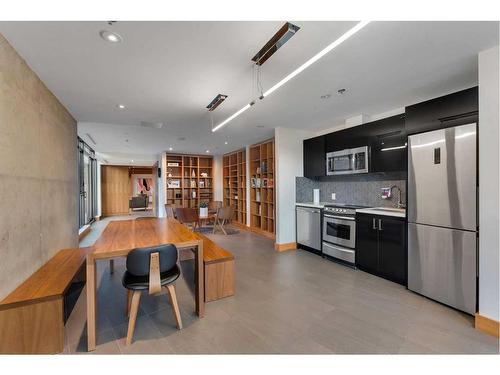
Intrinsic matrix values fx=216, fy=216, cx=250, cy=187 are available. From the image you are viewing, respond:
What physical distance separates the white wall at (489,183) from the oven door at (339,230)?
1.55 meters

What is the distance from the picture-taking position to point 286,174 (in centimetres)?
457

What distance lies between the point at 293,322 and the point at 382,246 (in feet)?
5.84

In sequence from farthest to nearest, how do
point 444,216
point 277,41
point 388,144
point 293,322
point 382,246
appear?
point 388,144 → point 382,246 → point 444,216 → point 293,322 → point 277,41

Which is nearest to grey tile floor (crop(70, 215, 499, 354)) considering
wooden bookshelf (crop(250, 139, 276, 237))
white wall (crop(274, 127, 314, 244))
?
white wall (crop(274, 127, 314, 244))

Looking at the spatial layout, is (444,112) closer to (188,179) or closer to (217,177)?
(217,177)

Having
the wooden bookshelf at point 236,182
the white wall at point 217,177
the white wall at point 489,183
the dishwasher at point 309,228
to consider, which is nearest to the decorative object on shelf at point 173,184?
the white wall at point 217,177

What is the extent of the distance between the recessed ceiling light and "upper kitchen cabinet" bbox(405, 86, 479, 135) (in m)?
3.22

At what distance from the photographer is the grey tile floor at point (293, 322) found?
69.8 inches

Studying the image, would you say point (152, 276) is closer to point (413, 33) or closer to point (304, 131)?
point (413, 33)

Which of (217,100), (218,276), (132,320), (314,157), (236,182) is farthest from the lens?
(236,182)

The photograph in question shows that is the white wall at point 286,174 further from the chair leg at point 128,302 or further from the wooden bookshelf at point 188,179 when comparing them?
the wooden bookshelf at point 188,179

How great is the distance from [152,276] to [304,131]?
4.13 metres

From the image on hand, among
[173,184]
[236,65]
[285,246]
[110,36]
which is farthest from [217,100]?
[173,184]

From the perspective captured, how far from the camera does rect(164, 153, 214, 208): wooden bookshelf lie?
7906mm
